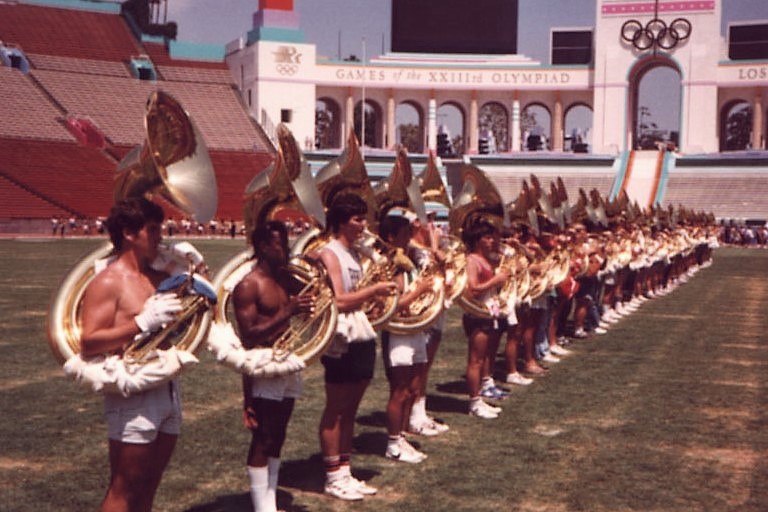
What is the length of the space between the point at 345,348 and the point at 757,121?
65.4 meters

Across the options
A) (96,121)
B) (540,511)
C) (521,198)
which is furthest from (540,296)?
(96,121)

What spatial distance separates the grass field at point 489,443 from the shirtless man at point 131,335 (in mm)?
1384

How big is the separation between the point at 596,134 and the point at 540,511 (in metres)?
63.4

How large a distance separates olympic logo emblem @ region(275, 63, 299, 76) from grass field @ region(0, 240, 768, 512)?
2194 inches

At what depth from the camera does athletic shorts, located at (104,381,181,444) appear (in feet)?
14.2

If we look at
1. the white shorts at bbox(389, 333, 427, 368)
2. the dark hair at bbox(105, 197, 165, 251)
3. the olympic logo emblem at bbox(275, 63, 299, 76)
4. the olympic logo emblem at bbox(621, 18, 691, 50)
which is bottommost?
the white shorts at bbox(389, 333, 427, 368)

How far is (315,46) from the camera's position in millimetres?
67375

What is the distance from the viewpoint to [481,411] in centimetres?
837

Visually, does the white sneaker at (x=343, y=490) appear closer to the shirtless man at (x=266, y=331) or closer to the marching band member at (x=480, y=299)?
the shirtless man at (x=266, y=331)

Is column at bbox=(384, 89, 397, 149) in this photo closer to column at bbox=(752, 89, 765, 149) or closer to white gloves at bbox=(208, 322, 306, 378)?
column at bbox=(752, 89, 765, 149)

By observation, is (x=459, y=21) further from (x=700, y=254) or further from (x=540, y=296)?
(x=540, y=296)

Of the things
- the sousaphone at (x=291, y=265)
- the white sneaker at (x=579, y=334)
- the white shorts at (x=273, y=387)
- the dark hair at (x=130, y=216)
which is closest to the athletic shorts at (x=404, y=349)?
the sousaphone at (x=291, y=265)

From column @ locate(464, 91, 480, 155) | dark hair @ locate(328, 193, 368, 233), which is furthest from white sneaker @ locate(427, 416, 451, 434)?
column @ locate(464, 91, 480, 155)

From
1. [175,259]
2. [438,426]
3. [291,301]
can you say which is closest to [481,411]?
[438,426]
